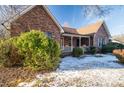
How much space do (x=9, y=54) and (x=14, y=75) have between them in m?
0.99

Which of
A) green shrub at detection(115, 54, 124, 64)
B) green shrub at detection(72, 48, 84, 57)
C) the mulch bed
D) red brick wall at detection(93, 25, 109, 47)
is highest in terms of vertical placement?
red brick wall at detection(93, 25, 109, 47)

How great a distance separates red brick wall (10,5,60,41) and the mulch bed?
Answer: 1461mm

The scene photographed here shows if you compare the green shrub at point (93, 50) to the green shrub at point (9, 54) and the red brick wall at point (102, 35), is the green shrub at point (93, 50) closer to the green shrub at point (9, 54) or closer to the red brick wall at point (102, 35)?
the red brick wall at point (102, 35)

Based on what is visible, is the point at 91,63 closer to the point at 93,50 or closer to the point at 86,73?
the point at 93,50

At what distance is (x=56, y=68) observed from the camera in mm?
6023

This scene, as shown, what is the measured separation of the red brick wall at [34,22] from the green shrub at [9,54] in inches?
29.0

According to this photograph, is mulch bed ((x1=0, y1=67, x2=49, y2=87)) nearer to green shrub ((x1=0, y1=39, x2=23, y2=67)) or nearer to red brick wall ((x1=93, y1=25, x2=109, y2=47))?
green shrub ((x1=0, y1=39, x2=23, y2=67))

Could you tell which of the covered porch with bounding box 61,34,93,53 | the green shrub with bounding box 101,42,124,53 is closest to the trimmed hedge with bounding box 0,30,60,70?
the covered porch with bounding box 61,34,93,53

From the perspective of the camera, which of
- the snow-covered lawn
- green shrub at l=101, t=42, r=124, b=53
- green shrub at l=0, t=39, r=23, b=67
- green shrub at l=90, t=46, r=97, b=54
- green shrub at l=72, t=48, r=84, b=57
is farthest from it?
green shrub at l=90, t=46, r=97, b=54

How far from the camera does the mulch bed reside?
5.16m

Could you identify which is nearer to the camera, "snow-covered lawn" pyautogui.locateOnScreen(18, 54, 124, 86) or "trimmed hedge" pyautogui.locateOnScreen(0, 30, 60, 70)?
"snow-covered lawn" pyautogui.locateOnScreen(18, 54, 124, 86)

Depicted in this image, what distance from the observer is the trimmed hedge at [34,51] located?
19.1 ft

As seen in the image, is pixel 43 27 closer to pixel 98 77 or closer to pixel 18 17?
pixel 18 17
